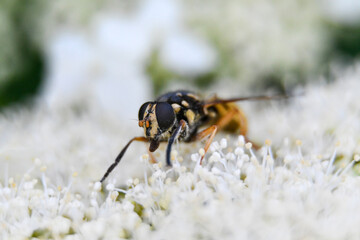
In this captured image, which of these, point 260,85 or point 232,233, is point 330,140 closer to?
point 232,233

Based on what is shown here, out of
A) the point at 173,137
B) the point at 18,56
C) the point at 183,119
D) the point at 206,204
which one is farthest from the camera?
the point at 18,56

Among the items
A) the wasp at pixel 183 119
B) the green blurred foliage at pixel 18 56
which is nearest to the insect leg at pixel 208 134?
the wasp at pixel 183 119

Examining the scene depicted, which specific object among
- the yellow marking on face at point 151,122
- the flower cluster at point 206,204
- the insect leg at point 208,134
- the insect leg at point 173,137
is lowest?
the flower cluster at point 206,204

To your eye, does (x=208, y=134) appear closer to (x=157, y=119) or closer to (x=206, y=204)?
(x=157, y=119)

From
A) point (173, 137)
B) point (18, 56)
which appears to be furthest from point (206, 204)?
point (18, 56)

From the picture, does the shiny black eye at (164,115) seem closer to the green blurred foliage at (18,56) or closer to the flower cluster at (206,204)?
the flower cluster at (206,204)

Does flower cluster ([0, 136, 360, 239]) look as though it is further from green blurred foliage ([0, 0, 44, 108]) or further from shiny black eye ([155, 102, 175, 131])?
green blurred foliage ([0, 0, 44, 108])

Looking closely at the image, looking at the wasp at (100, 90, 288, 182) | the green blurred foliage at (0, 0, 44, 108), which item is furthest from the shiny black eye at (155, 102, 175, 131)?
the green blurred foliage at (0, 0, 44, 108)

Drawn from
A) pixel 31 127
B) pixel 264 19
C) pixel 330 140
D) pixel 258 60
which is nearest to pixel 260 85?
pixel 258 60
